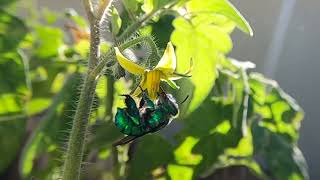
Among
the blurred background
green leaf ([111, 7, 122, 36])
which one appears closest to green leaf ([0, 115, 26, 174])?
green leaf ([111, 7, 122, 36])

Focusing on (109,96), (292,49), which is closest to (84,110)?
(109,96)

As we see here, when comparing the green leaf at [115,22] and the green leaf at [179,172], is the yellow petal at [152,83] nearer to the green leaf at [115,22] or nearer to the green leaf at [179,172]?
the green leaf at [115,22]

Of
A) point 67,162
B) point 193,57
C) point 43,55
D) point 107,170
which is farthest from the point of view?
point 43,55

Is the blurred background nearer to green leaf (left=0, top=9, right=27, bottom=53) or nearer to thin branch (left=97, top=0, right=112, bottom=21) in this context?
green leaf (left=0, top=9, right=27, bottom=53)

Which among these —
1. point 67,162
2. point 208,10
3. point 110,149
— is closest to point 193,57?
point 208,10

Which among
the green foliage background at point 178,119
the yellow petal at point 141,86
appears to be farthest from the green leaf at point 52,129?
the yellow petal at point 141,86

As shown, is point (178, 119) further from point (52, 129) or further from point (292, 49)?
point (292, 49)

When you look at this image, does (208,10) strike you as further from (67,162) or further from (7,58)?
(7,58)
